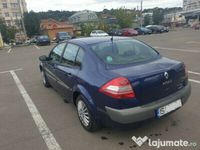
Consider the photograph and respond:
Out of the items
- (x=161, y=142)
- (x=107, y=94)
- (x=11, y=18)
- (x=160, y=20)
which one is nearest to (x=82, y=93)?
(x=107, y=94)

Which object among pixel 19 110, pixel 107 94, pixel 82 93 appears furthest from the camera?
pixel 19 110

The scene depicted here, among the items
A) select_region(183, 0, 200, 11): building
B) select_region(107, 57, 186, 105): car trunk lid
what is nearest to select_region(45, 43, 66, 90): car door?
select_region(107, 57, 186, 105): car trunk lid

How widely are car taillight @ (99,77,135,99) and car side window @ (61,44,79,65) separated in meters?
1.22

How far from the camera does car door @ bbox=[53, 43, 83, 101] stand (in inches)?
143

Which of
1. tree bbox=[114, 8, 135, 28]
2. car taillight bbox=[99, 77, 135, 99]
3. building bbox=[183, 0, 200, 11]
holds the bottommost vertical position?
car taillight bbox=[99, 77, 135, 99]

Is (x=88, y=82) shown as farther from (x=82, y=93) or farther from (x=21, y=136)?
(x=21, y=136)

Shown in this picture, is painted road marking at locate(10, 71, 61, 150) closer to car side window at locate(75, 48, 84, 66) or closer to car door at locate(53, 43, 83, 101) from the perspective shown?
car door at locate(53, 43, 83, 101)

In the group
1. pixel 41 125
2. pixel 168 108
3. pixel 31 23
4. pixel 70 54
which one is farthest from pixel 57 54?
pixel 31 23

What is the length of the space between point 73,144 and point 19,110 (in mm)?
2020

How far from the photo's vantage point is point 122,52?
3.60 metres

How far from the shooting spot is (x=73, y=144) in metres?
3.16

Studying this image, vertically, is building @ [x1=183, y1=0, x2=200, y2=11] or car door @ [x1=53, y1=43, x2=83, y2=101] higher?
building @ [x1=183, y1=0, x2=200, y2=11]

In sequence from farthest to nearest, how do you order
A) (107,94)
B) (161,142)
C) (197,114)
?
1. (197,114)
2. (161,142)
3. (107,94)

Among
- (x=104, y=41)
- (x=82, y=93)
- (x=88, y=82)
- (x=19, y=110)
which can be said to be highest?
(x=104, y=41)
